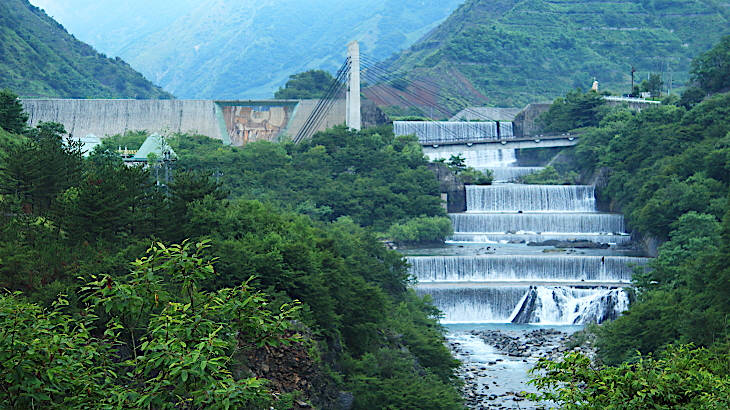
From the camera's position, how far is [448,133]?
5831cm

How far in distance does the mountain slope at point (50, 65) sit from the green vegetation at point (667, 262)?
1310 inches

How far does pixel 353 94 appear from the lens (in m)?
53.4

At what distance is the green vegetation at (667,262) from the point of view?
30.9ft

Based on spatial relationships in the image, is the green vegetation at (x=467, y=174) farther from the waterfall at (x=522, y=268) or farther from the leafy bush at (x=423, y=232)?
the waterfall at (x=522, y=268)

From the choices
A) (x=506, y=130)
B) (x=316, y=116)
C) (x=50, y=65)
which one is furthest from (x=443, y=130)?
(x=50, y=65)

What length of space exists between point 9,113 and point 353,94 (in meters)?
27.1

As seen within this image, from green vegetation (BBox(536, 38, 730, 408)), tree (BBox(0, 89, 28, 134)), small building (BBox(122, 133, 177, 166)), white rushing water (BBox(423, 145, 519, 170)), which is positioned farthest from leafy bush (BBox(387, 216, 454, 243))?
tree (BBox(0, 89, 28, 134))

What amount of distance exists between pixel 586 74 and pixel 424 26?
7728 centimetres

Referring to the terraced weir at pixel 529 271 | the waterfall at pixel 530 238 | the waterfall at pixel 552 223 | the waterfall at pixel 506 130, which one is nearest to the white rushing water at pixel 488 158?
the waterfall at pixel 506 130

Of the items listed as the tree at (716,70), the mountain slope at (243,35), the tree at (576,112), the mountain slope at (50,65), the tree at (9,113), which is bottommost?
the tree at (9,113)

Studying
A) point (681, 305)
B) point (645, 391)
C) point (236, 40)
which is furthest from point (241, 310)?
point (236, 40)

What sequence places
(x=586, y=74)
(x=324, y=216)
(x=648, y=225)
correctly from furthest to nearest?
1. (x=586, y=74)
2. (x=324, y=216)
3. (x=648, y=225)

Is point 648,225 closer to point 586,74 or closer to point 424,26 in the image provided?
point 586,74

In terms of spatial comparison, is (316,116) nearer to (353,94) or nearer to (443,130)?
(353,94)
